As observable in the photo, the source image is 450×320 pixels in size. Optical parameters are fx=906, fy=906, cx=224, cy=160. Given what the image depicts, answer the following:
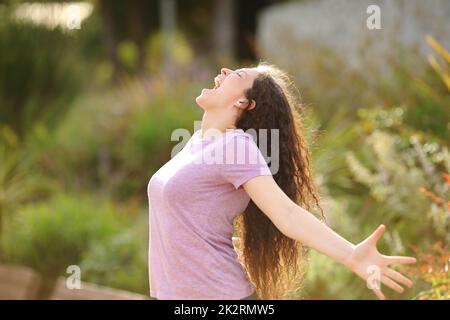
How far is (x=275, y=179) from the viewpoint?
3010 mm

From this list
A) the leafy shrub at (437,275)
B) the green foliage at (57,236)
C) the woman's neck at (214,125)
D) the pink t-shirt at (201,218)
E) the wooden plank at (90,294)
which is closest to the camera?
the pink t-shirt at (201,218)

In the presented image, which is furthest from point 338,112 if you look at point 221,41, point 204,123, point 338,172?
point 221,41

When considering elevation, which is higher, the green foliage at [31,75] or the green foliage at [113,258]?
the green foliage at [31,75]

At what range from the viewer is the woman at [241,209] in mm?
2631

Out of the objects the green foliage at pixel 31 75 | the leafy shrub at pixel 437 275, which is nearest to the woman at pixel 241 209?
the leafy shrub at pixel 437 275

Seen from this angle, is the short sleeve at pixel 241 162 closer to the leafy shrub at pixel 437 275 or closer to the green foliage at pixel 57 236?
the leafy shrub at pixel 437 275

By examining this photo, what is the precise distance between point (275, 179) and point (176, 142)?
5.89 meters

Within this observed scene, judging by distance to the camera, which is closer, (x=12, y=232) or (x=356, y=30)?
(x=12, y=232)

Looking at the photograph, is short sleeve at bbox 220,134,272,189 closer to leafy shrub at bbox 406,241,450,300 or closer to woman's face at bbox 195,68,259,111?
woman's face at bbox 195,68,259,111

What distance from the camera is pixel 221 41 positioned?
53.2 ft

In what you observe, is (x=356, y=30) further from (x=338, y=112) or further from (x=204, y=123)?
(x=204, y=123)

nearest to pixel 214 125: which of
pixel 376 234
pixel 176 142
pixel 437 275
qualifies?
pixel 376 234

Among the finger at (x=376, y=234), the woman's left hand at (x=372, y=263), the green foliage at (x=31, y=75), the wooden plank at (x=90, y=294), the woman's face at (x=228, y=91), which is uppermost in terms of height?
the green foliage at (x=31, y=75)
